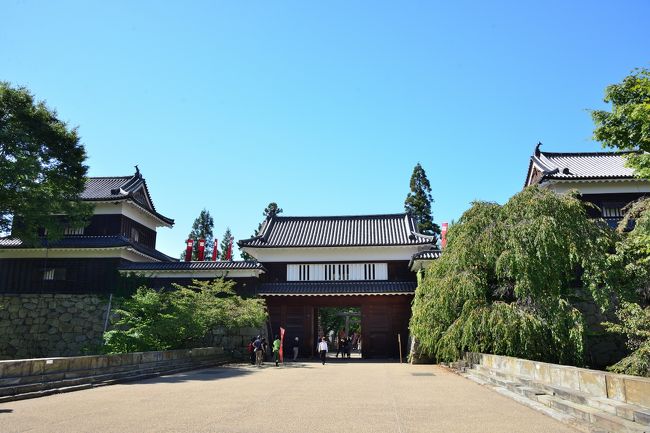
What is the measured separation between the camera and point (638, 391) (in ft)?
20.0

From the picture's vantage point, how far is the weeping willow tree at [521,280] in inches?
526

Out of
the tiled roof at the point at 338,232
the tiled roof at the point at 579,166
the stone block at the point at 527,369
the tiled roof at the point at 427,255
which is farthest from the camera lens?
the tiled roof at the point at 338,232

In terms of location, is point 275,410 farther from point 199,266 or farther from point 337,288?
point 199,266

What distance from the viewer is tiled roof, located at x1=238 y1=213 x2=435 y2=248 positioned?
27.8m

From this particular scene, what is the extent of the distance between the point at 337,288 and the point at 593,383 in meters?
19.3

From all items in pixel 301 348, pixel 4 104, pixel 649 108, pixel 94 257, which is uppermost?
pixel 4 104

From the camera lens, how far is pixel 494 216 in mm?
16078

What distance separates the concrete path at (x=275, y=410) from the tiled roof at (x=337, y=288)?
13.0m

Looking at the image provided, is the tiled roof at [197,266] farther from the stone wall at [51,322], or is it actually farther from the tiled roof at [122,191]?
the tiled roof at [122,191]

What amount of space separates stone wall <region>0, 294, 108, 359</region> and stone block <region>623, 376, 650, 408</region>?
24.9 meters

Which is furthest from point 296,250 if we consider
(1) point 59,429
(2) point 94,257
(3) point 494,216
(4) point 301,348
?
(1) point 59,429

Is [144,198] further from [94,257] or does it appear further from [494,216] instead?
[494,216]

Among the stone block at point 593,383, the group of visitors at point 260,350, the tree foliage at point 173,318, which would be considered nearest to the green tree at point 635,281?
the stone block at point 593,383

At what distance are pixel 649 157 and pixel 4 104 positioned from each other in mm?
25354
